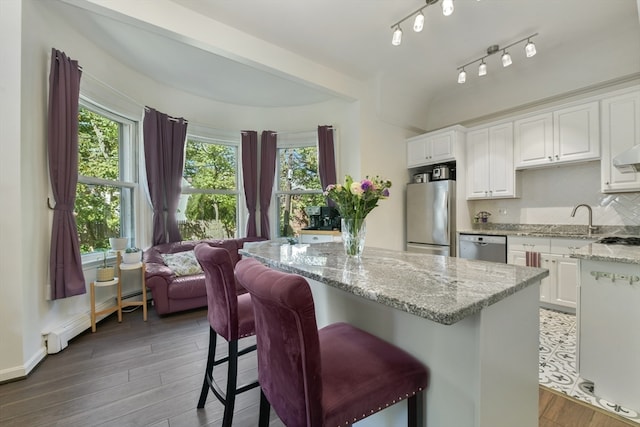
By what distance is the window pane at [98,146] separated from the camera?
3043 millimetres

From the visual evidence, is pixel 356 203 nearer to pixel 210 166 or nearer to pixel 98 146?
pixel 98 146

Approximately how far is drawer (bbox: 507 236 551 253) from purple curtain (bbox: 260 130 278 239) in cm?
355

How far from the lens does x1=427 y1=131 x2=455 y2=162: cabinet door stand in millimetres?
3987

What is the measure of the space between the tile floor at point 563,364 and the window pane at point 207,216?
4.27 metres

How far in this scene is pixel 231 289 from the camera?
4.40 feet

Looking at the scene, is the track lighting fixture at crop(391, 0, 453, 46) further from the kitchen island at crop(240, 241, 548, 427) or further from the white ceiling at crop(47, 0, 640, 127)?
the kitchen island at crop(240, 241, 548, 427)

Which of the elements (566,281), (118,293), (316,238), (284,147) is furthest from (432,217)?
(118,293)

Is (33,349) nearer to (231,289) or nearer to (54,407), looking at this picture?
(54,407)

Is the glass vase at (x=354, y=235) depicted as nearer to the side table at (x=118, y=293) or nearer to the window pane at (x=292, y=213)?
the side table at (x=118, y=293)

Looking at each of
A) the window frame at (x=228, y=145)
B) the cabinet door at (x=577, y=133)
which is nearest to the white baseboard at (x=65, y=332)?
the window frame at (x=228, y=145)

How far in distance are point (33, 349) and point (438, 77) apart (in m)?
5.34

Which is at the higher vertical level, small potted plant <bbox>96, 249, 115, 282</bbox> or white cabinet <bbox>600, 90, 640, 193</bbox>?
white cabinet <bbox>600, 90, 640, 193</bbox>

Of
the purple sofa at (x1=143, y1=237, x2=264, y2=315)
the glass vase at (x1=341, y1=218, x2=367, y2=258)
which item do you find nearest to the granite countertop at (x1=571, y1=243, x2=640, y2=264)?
the glass vase at (x1=341, y1=218, x2=367, y2=258)

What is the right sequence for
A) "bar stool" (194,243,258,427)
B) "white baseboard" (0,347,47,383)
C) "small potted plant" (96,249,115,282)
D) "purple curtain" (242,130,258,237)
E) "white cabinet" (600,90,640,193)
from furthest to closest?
"purple curtain" (242,130,258,237), "small potted plant" (96,249,115,282), "white cabinet" (600,90,640,193), "white baseboard" (0,347,47,383), "bar stool" (194,243,258,427)
